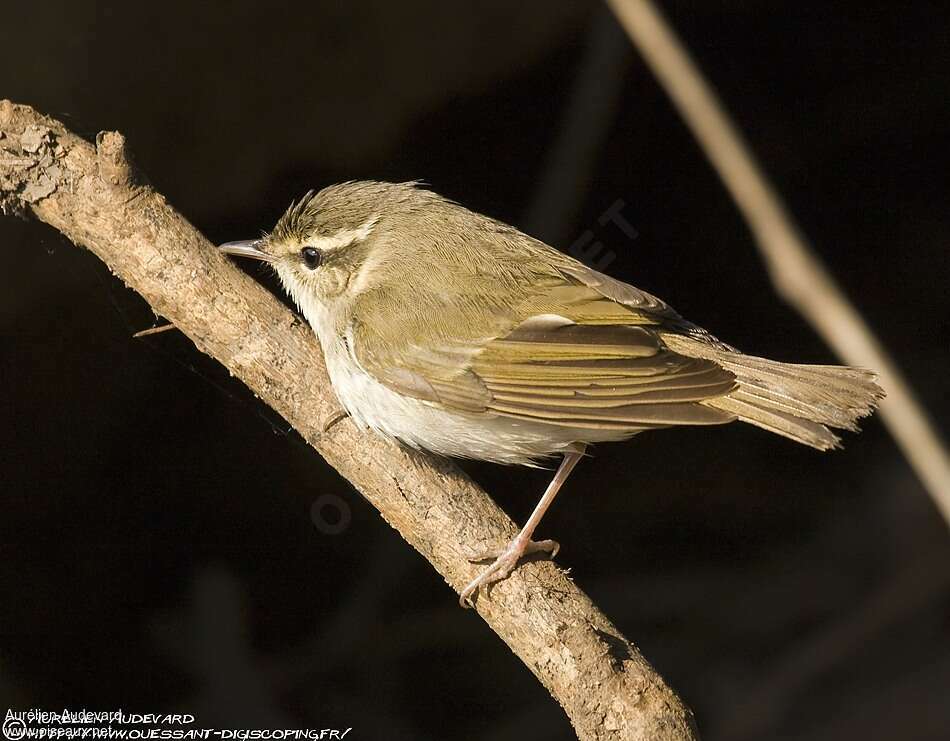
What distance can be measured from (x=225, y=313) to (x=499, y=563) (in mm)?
1027

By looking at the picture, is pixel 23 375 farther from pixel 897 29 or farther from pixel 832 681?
pixel 897 29

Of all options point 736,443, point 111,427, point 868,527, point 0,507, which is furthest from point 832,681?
point 0,507

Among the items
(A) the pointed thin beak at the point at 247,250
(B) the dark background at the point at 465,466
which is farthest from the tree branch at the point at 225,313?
(B) the dark background at the point at 465,466

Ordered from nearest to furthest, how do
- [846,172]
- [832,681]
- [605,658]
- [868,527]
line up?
[605,658]
[832,681]
[868,527]
[846,172]

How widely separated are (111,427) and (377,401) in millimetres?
1862

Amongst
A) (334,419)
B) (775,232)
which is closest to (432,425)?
(334,419)

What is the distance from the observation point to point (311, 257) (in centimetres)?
370

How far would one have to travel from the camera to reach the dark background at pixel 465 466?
14.5 feet

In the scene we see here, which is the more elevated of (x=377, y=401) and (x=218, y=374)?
(x=377, y=401)

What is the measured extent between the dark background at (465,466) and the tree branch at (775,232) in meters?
1.25

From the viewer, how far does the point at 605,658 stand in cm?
272

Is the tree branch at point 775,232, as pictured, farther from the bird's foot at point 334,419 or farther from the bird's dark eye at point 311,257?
the bird's foot at point 334,419

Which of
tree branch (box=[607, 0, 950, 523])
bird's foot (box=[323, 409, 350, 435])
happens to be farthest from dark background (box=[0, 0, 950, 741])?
tree branch (box=[607, 0, 950, 523])

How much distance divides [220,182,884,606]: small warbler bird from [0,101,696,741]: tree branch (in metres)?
0.09
